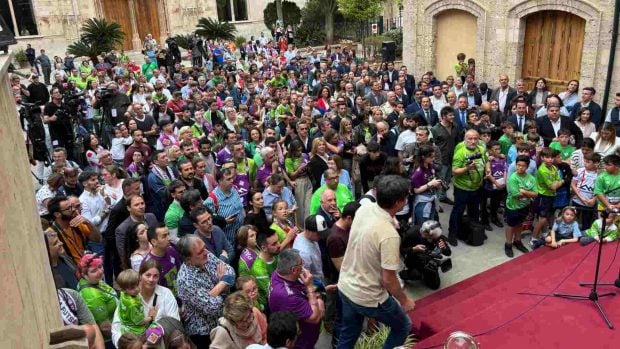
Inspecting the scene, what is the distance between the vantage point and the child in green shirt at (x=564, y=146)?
310 inches

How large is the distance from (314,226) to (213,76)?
36.3 ft

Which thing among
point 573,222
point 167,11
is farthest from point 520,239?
point 167,11

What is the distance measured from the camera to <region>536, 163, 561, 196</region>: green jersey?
7199 mm

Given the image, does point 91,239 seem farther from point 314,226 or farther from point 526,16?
point 526,16

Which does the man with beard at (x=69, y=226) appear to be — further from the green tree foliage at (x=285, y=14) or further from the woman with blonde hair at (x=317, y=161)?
the green tree foliage at (x=285, y=14)

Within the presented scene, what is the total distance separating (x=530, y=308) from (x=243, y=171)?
4.19m

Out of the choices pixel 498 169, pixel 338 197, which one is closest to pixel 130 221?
pixel 338 197

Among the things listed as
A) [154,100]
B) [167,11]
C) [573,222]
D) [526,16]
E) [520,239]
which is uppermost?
[167,11]

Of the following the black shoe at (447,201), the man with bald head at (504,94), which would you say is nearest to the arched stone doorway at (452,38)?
the man with bald head at (504,94)

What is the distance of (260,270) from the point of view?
4965 millimetres

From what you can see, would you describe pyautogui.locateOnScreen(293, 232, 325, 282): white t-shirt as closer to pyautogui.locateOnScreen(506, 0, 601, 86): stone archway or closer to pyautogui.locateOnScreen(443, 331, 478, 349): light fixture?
pyautogui.locateOnScreen(443, 331, 478, 349): light fixture

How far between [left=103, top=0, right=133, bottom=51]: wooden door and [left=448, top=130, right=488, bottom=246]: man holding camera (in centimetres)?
2570

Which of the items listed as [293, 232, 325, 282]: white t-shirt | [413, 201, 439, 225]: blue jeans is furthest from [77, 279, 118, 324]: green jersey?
[413, 201, 439, 225]: blue jeans

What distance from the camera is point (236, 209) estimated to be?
6297 mm
